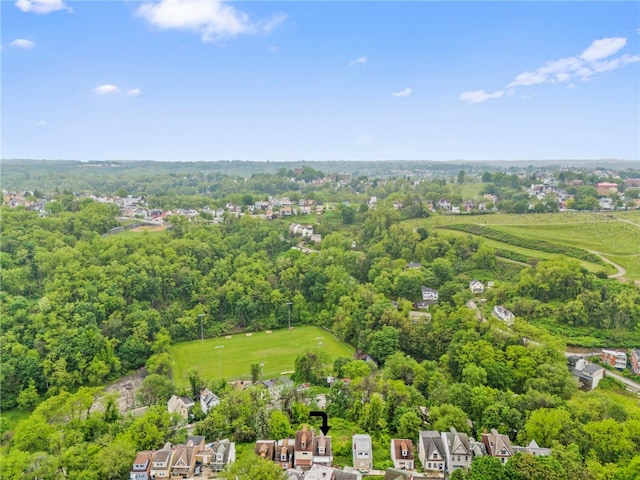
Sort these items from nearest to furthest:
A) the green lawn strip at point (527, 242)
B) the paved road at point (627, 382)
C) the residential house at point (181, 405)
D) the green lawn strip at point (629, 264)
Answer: the residential house at point (181, 405), the paved road at point (627, 382), the green lawn strip at point (629, 264), the green lawn strip at point (527, 242)

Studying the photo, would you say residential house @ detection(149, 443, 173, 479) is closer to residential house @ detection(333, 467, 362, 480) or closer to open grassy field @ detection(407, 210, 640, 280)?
residential house @ detection(333, 467, 362, 480)

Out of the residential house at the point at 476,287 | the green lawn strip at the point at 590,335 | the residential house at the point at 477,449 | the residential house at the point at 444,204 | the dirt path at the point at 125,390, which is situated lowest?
the dirt path at the point at 125,390

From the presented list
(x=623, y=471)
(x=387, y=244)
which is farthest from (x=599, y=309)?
(x=387, y=244)

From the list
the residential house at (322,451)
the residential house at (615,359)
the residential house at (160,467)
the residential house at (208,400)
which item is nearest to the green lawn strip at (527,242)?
the residential house at (615,359)

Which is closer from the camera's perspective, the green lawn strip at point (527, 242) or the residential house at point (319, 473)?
the residential house at point (319, 473)

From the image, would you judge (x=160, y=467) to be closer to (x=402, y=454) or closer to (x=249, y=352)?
(x=402, y=454)

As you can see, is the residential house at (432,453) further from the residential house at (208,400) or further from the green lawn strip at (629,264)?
the green lawn strip at (629,264)
